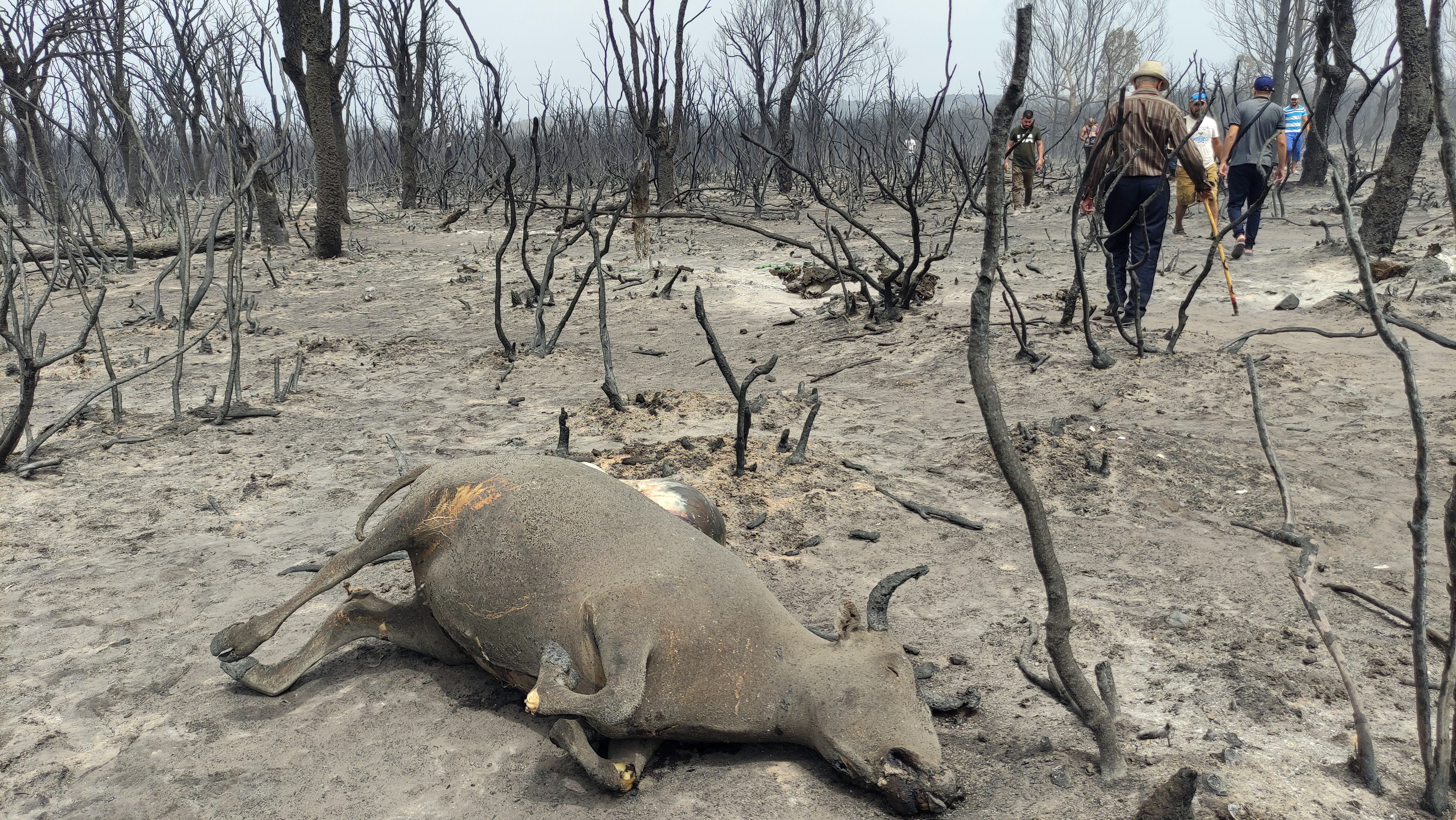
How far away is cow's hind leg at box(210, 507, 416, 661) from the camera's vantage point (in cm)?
235

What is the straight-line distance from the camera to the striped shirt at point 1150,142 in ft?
17.8

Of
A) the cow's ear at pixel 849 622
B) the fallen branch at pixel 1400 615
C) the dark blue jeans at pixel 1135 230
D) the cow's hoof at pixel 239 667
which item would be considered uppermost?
the dark blue jeans at pixel 1135 230

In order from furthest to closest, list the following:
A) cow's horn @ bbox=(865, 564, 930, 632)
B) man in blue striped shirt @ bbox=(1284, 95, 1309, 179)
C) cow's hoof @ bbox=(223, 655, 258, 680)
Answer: man in blue striped shirt @ bbox=(1284, 95, 1309, 179) → cow's hoof @ bbox=(223, 655, 258, 680) → cow's horn @ bbox=(865, 564, 930, 632)

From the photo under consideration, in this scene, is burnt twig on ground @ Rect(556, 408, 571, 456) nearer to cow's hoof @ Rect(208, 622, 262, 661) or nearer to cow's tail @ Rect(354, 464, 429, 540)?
cow's tail @ Rect(354, 464, 429, 540)

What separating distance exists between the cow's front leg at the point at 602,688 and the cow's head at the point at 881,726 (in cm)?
38

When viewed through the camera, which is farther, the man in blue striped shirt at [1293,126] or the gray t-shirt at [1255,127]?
the man in blue striped shirt at [1293,126]

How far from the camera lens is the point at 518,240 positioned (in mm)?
12008

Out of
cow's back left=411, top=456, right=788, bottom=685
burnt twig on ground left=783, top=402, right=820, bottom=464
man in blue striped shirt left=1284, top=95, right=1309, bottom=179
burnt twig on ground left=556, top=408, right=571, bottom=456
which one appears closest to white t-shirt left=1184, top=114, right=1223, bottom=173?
man in blue striped shirt left=1284, top=95, right=1309, bottom=179

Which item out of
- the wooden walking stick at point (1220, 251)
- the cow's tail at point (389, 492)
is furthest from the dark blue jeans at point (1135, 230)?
the cow's tail at point (389, 492)

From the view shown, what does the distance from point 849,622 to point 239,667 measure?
1.62 m

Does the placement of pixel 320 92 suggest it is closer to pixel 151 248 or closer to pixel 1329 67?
pixel 151 248

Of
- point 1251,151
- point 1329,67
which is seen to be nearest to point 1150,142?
point 1329,67

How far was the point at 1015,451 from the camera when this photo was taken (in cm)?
170

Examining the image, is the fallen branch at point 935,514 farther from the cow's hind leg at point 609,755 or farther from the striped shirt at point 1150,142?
the striped shirt at point 1150,142
